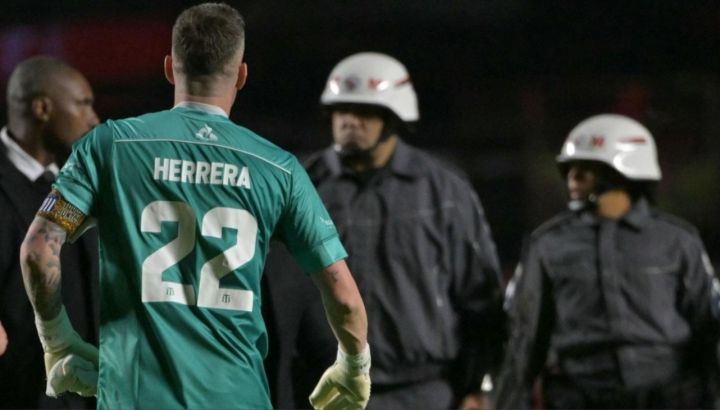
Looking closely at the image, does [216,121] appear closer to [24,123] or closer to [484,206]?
[24,123]

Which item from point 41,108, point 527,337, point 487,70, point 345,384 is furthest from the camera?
point 487,70

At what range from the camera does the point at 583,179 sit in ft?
23.3

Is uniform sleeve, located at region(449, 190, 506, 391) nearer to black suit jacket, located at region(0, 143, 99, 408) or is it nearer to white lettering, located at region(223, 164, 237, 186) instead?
black suit jacket, located at region(0, 143, 99, 408)

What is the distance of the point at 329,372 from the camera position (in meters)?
3.90

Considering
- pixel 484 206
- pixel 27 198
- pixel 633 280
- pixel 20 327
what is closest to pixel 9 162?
pixel 27 198

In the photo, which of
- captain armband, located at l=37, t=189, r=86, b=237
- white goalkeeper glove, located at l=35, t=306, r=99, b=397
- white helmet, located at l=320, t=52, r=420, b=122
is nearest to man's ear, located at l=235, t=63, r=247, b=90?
captain armband, located at l=37, t=189, r=86, b=237

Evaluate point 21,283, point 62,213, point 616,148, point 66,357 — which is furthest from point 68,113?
point 616,148

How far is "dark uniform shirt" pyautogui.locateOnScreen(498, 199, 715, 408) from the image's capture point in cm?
667

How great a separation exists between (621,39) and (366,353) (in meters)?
11.9

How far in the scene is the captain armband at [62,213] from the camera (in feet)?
11.6

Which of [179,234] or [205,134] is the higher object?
[205,134]

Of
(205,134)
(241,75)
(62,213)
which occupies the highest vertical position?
(241,75)

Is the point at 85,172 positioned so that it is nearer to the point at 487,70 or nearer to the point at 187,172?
the point at 187,172

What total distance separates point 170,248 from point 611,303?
11.4 ft
